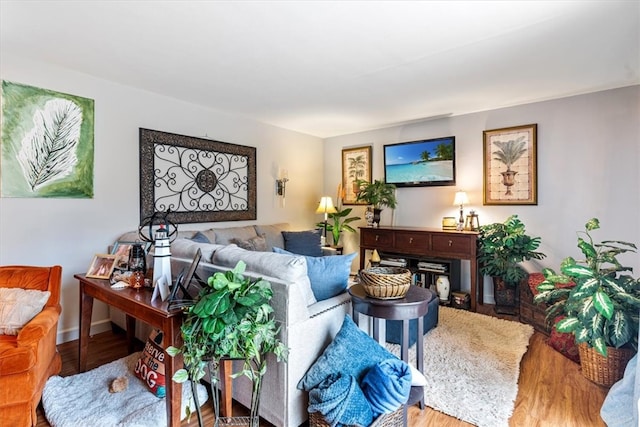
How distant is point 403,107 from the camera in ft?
12.6

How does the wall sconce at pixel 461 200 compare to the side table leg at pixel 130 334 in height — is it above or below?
above

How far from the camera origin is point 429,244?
12.4 ft

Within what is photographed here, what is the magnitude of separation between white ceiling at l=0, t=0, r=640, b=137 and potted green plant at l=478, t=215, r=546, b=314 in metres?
1.49

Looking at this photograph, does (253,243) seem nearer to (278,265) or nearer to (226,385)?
(278,265)

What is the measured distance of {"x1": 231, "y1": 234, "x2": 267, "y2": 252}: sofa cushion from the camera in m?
3.51

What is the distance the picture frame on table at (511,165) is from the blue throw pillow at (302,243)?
2229mm

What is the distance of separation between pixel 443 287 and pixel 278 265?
2796 mm

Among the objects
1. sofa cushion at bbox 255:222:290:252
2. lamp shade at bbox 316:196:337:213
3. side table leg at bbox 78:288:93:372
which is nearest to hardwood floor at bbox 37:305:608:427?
side table leg at bbox 78:288:93:372

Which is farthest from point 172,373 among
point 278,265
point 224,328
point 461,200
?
point 461,200

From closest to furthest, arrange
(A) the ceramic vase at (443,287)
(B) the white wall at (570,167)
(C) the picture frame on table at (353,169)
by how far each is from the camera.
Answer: (B) the white wall at (570,167) < (A) the ceramic vase at (443,287) < (C) the picture frame on table at (353,169)

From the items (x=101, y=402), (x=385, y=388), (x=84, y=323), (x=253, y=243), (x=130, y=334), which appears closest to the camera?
(x=385, y=388)

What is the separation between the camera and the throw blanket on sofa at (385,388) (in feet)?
4.69

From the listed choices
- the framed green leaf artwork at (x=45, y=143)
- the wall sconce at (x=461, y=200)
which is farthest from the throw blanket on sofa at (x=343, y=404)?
the wall sconce at (x=461, y=200)

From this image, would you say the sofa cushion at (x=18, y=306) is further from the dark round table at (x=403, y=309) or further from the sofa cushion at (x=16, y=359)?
the dark round table at (x=403, y=309)
